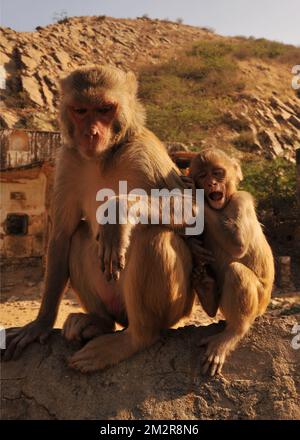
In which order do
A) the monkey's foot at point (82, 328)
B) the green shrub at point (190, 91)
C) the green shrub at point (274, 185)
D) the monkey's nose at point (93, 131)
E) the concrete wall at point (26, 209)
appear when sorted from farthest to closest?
the green shrub at point (190, 91) < the green shrub at point (274, 185) < the concrete wall at point (26, 209) < the monkey's foot at point (82, 328) < the monkey's nose at point (93, 131)

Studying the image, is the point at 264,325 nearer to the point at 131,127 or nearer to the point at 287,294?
the point at 131,127

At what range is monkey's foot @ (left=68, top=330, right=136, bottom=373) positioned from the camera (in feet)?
10.1

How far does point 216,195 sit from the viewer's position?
3545mm

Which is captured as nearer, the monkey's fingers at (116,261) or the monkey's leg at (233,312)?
the monkey's fingers at (116,261)

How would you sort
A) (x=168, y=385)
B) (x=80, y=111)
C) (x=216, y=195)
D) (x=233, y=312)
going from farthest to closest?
(x=216, y=195) < (x=80, y=111) < (x=233, y=312) < (x=168, y=385)

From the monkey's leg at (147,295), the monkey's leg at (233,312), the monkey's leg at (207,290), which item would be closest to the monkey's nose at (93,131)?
the monkey's leg at (147,295)

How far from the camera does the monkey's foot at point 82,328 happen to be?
3.33m

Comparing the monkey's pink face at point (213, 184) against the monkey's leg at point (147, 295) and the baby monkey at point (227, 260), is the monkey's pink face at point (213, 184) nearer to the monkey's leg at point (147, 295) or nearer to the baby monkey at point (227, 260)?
the baby monkey at point (227, 260)

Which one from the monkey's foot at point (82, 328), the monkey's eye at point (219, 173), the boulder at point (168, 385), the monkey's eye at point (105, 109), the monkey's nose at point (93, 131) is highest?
the monkey's eye at point (105, 109)

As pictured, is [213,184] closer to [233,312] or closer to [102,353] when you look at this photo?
[233,312]

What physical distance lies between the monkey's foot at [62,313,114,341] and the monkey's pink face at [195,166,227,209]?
1.17m

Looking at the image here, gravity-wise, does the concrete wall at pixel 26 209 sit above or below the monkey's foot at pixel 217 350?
above

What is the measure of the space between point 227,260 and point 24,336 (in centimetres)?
150

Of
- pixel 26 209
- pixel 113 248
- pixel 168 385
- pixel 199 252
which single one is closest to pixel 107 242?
pixel 113 248
